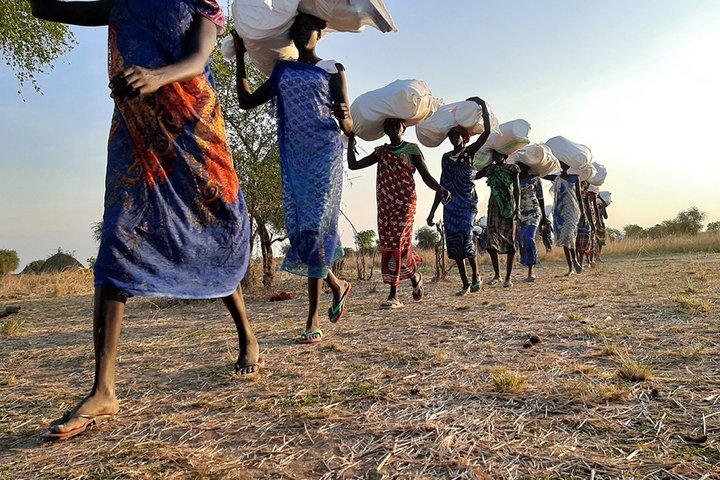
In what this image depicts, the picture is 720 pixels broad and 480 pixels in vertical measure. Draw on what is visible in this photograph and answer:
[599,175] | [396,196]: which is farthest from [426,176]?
[599,175]

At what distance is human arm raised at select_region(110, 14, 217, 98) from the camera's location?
1850 mm

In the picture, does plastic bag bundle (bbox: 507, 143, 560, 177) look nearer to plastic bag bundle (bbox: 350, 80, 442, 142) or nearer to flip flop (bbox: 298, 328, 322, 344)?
plastic bag bundle (bbox: 350, 80, 442, 142)

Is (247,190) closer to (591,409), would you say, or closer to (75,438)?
(75,438)

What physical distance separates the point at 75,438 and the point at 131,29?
186 centimetres

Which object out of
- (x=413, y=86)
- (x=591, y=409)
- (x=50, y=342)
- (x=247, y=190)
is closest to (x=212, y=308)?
(x=247, y=190)

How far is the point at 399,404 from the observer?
1.98 metres

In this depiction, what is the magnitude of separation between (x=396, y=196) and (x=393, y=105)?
1099 millimetres

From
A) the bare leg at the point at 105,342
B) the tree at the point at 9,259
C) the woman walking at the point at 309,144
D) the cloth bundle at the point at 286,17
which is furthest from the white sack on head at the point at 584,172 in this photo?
the tree at the point at 9,259

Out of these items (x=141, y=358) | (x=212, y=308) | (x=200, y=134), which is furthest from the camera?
(x=212, y=308)

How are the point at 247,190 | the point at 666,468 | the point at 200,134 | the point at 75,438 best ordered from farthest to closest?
the point at 247,190 < the point at 200,134 < the point at 75,438 < the point at 666,468

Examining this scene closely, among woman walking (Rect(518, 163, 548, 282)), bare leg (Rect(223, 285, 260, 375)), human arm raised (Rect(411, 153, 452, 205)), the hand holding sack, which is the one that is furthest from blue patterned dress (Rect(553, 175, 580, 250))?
bare leg (Rect(223, 285, 260, 375))

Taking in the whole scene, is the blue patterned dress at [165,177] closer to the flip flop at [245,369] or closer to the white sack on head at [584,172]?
the flip flop at [245,369]

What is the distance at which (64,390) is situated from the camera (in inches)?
97.6

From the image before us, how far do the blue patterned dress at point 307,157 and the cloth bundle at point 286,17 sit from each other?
299 millimetres
